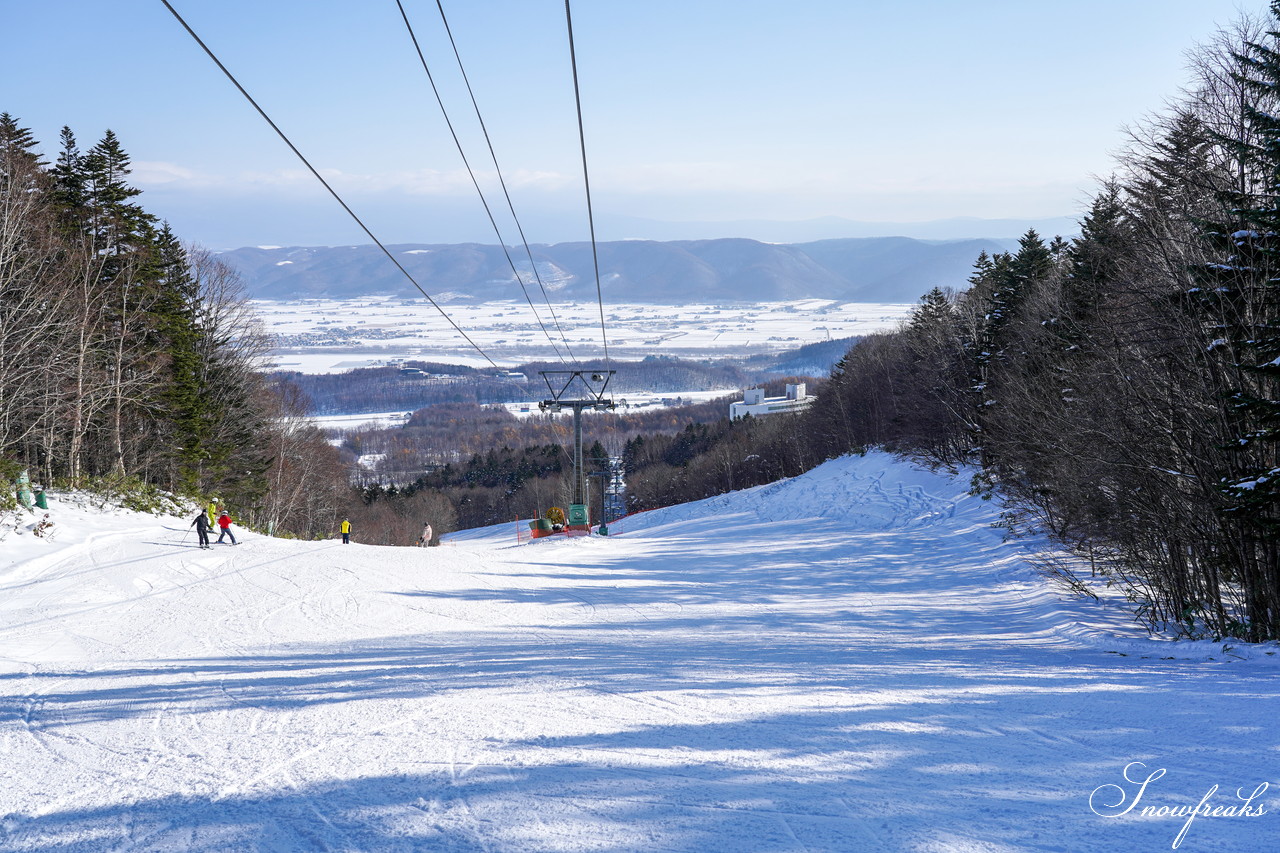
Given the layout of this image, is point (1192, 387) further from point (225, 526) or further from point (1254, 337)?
point (225, 526)

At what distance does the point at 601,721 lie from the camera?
834cm

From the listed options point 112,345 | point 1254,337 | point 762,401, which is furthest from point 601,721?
point 762,401

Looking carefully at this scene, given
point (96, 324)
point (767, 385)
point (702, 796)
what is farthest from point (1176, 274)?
point (767, 385)

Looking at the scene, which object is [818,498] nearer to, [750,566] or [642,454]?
[750,566]

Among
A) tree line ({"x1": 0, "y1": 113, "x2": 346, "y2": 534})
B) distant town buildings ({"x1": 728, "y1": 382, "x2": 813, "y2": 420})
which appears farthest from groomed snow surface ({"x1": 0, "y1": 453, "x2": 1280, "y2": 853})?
distant town buildings ({"x1": 728, "y1": 382, "x2": 813, "y2": 420})

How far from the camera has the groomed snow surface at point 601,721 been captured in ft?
18.9

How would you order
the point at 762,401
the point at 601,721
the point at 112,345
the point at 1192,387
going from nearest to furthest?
the point at 601,721 → the point at 1192,387 → the point at 112,345 → the point at 762,401

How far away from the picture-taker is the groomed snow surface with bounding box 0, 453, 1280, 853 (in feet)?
18.9

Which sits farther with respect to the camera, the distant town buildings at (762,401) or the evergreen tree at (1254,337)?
the distant town buildings at (762,401)

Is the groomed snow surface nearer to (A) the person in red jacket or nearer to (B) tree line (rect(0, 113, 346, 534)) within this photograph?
(A) the person in red jacket

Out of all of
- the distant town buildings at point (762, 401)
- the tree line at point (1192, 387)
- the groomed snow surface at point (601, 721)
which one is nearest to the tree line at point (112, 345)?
the groomed snow surface at point (601, 721)

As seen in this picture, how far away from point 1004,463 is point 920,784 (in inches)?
1016

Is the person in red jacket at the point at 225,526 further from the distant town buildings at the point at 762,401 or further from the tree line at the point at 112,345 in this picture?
the distant town buildings at the point at 762,401

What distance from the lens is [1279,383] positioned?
1243cm
